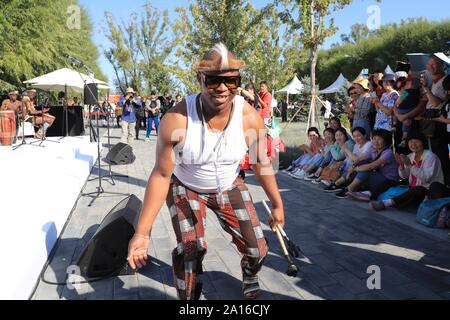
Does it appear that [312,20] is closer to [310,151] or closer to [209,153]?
[310,151]

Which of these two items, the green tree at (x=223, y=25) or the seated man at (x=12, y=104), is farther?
the green tree at (x=223, y=25)

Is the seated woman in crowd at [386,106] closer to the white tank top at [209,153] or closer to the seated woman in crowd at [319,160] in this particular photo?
the seated woman in crowd at [319,160]

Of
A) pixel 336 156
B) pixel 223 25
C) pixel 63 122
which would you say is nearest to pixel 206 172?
pixel 336 156

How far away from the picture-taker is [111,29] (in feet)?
109

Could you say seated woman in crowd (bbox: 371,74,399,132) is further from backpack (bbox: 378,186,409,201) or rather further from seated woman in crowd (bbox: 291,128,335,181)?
backpack (bbox: 378,186,409,201)

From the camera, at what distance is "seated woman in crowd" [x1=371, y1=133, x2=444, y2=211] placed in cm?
487

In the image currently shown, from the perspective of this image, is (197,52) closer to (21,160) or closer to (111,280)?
(21,160)

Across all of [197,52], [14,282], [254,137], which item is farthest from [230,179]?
[197,52]

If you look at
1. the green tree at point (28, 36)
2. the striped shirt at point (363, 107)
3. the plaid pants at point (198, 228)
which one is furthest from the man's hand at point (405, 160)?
the green tree at point (28, 36)

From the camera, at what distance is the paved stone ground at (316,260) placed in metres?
3.12

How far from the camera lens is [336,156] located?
710cm

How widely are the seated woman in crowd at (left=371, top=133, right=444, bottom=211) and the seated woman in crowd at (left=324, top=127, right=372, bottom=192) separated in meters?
0.78

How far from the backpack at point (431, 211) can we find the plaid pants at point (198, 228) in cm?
283
